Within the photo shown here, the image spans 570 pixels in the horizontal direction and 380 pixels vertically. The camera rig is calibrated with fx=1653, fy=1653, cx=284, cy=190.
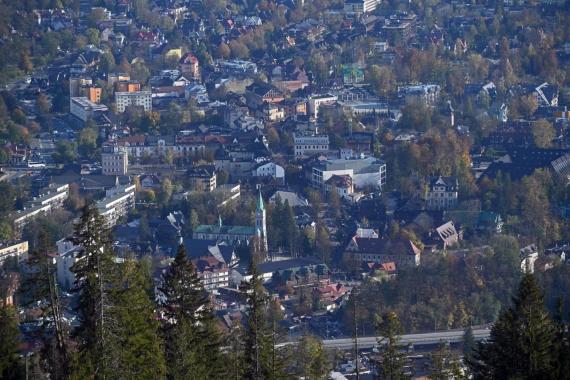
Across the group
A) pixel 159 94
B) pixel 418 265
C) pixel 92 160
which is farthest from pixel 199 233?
pixel 159 94

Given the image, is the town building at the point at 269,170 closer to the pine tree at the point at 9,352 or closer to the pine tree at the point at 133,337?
the pine tree at the point at 133,337

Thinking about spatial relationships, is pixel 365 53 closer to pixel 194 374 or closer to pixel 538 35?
pixel 538 35

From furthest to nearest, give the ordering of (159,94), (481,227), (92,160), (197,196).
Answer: (159,94), (92,160), (197,196), (481,227)

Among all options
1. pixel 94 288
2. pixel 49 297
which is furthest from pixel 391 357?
pixel 49 297

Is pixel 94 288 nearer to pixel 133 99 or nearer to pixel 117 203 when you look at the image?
pixel 117 203

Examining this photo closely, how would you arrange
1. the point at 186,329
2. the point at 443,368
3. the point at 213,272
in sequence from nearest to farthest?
the point at 186,329
the point at 443,368
the point at 213,272

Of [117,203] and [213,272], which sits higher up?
[117,203]

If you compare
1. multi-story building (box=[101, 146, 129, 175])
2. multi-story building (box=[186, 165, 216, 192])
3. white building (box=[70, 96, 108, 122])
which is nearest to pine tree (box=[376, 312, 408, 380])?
multi-story building (box=[186, 165, 216, 192])

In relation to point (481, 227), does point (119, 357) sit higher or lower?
higher
